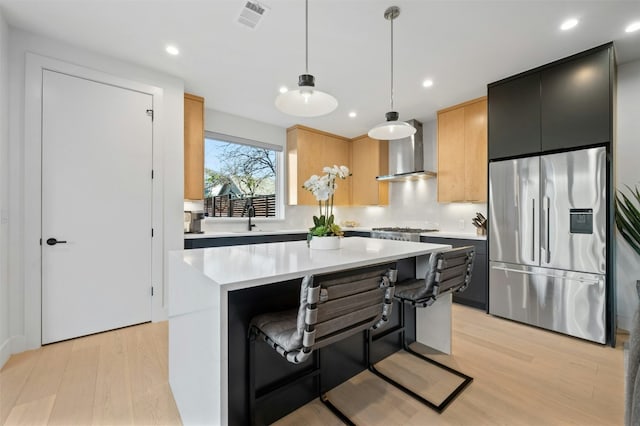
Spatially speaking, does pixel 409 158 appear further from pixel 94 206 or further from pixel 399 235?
pixel 94 206

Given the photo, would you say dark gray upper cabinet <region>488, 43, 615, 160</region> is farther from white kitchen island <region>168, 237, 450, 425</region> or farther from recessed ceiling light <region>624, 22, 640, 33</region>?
white kitchen island <region>168, 237, 450, 425</region>

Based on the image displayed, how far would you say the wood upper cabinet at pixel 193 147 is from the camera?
11.3 feet

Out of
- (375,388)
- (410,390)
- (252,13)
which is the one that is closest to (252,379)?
(375,388)

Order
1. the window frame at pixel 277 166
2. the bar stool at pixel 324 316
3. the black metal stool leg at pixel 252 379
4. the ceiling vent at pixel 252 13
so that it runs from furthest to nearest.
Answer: the window frame at pixel 277 166
the ceiling vent at pixel 252 13
the black metal stool leg at pixel 252 379
the bar stool at pixel 324 316

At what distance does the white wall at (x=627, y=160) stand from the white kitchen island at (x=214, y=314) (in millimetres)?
2725

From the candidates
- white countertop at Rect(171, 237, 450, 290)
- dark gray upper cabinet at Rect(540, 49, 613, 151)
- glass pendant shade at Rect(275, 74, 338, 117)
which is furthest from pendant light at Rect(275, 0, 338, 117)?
dark gray upper cabinet at Rect(540, 49, 613, 151)

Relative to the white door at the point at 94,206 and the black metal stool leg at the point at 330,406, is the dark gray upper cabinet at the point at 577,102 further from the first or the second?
the white door at the point at 94,206

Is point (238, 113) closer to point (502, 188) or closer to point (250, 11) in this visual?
point (250, 11)

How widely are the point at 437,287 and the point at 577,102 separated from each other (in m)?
2.42

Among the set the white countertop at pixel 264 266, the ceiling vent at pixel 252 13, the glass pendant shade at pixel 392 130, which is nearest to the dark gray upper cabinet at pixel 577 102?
the glass pendant shade at pixel 392 130

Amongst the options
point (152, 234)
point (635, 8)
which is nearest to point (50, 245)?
point (152, 234)

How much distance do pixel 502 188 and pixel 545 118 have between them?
784mm

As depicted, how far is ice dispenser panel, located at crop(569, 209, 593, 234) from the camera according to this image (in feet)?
8.36

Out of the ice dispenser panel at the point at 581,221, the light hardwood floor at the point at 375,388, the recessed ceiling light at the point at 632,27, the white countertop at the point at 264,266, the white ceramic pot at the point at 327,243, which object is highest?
the recessed ceiling light at the point at 632,27
